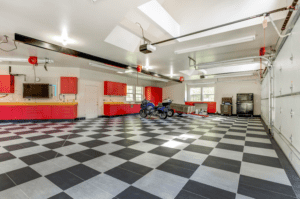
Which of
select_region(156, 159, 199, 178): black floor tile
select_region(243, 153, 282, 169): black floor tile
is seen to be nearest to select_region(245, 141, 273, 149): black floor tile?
select_region(243, 153, 282, 169): black floor tile

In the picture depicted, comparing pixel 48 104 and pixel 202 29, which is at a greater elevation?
pixel 202 29

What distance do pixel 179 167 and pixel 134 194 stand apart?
0.87 meters

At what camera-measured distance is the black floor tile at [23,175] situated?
5.92 feet

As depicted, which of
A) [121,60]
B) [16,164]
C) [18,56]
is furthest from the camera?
[121,60]

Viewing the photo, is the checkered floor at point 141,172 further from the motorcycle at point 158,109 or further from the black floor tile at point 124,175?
the motorcycle at point 158,109

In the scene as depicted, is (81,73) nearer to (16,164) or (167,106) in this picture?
(167,106)

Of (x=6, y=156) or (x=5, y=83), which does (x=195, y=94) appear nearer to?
(x=6, y=156)

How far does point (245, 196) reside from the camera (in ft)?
4.89

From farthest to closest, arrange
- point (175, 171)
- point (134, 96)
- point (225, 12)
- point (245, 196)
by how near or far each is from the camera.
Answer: point (134, 96), point (225, 12), point (175, 171), point (245, 196)

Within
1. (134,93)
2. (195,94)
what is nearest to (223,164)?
(134,93)

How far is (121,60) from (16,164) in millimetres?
5386

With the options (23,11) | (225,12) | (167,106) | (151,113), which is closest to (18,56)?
(23,11)

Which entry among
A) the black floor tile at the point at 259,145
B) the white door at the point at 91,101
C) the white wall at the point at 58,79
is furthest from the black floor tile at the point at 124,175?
the white door at the point at 91,101

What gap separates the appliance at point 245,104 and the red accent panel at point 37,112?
1020 cm
